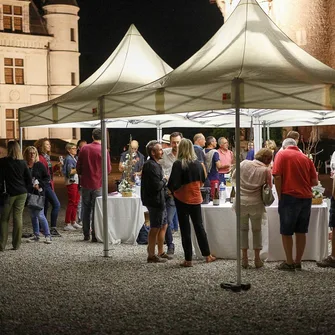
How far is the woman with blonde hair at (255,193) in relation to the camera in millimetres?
8297

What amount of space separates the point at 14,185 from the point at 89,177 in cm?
149

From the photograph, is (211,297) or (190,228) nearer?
(211,297)

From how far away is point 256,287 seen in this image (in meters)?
7.37

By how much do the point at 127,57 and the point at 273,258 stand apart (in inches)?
195

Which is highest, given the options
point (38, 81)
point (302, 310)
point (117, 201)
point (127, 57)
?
point (38, 81)

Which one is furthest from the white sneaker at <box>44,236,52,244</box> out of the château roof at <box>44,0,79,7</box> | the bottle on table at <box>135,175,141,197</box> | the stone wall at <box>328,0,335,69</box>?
the château roof at <box>44,0,79,7</box>

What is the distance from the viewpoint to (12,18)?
135 feet

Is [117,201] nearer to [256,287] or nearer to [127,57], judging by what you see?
[127,57]

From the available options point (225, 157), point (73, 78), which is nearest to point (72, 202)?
point (225, 157)

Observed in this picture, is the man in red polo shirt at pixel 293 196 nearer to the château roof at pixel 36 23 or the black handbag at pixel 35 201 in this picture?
the black handbag at pixel 35 201

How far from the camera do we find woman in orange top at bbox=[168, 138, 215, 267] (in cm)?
854

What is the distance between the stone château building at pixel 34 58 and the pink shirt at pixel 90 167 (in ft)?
94.2

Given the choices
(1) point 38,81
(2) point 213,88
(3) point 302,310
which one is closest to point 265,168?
(2) point 213,88

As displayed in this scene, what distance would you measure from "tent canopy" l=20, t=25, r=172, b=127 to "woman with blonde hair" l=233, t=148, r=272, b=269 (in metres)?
2.59
